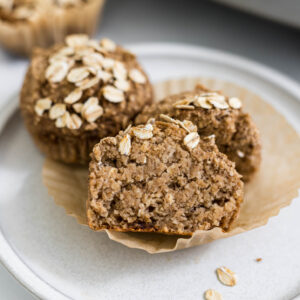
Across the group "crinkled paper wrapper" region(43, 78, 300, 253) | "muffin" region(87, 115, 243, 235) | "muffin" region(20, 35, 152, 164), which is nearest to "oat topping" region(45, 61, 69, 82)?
"muffin" region(20, 35, 152, 164)

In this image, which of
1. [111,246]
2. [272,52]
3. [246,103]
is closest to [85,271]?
[111,246]

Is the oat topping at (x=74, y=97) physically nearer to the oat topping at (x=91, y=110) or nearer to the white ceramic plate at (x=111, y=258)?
the oat topping at (x=91, y=110)

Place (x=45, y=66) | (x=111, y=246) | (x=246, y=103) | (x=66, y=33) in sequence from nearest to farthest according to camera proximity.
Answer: (x=111, y=246)
(x=45, y=66)
(x=246, y=103)
(x=66, y=33)

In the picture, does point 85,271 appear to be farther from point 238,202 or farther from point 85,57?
point 85,57

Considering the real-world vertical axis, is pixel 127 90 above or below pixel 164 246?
above

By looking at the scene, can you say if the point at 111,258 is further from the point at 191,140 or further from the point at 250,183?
the point at 250,183

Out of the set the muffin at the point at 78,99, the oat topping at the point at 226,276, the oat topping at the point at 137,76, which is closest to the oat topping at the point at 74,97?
the muffin at the point at 78,99

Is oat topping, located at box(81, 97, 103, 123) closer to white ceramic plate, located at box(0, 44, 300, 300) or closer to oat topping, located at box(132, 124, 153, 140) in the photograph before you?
oat topping, located at box(132, 124, 153, 140)
